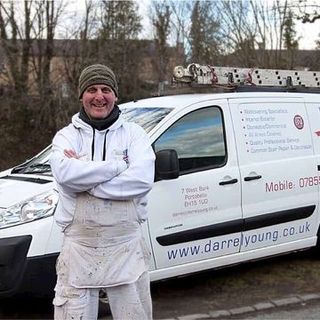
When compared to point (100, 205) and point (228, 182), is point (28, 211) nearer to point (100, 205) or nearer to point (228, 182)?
point (100, 205)

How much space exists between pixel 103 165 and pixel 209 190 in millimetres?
2295

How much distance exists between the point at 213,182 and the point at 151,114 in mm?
812

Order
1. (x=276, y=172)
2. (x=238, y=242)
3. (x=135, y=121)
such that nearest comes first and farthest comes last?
(x=135, y=121)
(x=238, y=242)
(x=276, y=172)

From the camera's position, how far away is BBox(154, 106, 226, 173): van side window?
4906mm

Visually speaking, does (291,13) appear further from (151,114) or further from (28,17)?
(151,114)

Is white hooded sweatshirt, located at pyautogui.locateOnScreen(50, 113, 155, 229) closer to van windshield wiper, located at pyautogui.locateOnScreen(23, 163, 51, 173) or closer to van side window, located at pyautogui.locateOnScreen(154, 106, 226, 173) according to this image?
van side window, located at pyautogui.locateOnScreen(154, 106, 226, 173)

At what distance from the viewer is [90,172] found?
274 cm

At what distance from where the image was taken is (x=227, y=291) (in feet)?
17.4

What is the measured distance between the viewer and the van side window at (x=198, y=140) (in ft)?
16.1

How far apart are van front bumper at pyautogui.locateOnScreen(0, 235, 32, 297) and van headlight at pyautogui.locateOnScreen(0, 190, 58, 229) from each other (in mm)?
133

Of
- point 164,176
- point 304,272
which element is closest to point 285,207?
point 304,272

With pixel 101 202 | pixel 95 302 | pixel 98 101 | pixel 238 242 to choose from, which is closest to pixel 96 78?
pixel 98 101

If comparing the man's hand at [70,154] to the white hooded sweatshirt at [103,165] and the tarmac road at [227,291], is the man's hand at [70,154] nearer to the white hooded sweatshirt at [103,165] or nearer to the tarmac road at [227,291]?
the white hooded sweatshirt at [103,165]

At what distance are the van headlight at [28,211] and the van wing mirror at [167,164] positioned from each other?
0.85 m
